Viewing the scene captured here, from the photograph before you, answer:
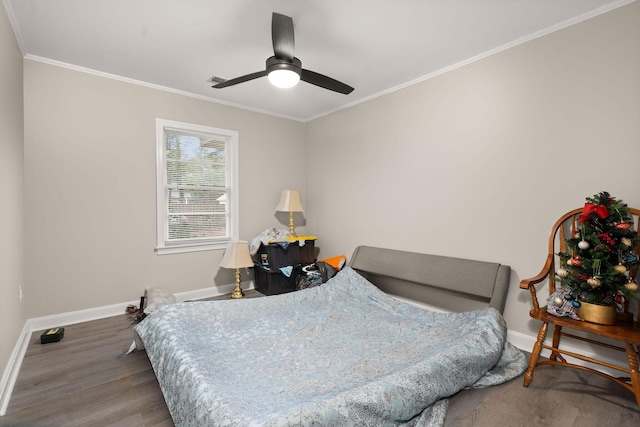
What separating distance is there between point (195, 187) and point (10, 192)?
1.78m

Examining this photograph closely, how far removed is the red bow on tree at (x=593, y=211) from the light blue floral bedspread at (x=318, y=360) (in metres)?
0.89

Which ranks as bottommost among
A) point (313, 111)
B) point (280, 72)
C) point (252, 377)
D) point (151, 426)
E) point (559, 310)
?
point (151, 426)

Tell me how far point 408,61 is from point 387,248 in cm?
199

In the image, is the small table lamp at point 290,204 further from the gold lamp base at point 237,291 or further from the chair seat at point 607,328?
the chair seat at point 607,328

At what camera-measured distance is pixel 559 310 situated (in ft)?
6.50

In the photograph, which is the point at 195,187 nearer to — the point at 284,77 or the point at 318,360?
the point at 284,77

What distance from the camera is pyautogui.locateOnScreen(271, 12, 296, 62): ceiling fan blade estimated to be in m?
1.91

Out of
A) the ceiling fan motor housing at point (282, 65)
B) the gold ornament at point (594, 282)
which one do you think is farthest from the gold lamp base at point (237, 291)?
the gold ornament at point (594, 282)

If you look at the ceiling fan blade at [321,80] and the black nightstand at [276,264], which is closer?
the ceiling fan blade at [321,80]

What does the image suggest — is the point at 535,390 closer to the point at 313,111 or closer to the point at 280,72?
the point at 280,72

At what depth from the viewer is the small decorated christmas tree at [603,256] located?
184 centimetres

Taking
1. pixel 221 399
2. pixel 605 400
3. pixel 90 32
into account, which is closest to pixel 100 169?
pixel 90 32

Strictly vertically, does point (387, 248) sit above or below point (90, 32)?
below

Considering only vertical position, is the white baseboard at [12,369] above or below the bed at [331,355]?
below
